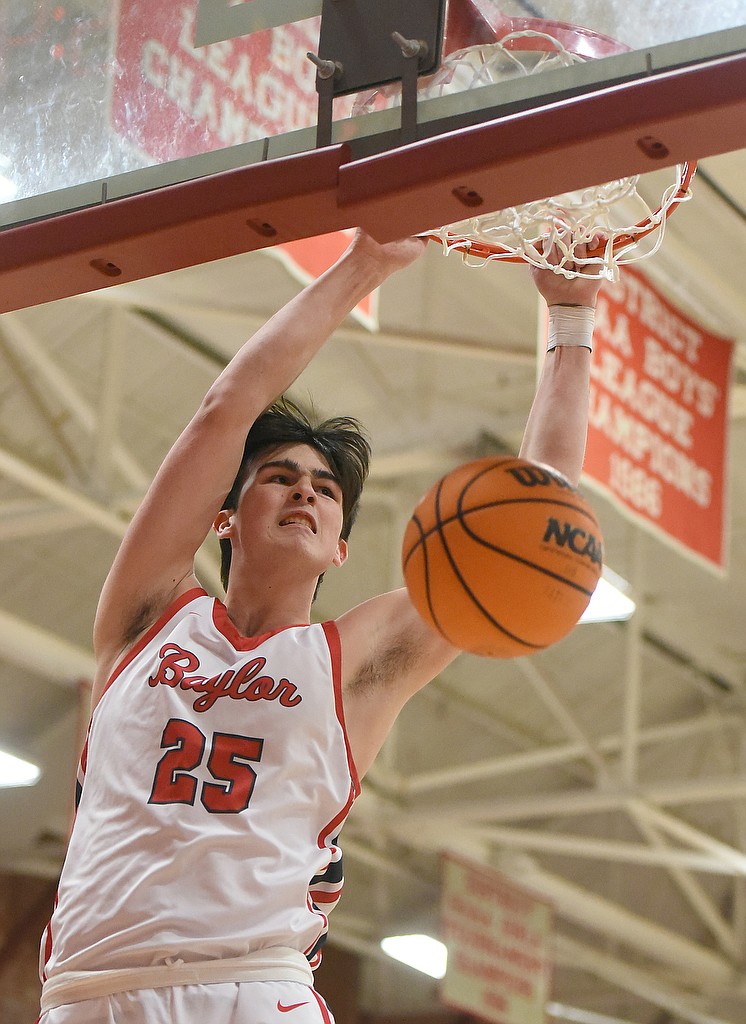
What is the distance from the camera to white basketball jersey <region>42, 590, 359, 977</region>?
2.54m

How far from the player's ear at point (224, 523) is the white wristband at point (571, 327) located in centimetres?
71

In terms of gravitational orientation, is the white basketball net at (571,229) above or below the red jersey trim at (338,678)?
above

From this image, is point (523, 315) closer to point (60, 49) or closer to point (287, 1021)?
point (60, 49)

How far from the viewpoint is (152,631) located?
2.89 metres

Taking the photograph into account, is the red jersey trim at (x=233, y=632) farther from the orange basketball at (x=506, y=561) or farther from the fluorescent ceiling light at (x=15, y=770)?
the fluorescent ceiling light at (x=15, y=770)

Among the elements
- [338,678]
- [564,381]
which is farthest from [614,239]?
[338,678]

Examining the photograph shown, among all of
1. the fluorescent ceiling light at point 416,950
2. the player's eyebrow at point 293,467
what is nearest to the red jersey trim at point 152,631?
the player's eyebrow at point 293,467

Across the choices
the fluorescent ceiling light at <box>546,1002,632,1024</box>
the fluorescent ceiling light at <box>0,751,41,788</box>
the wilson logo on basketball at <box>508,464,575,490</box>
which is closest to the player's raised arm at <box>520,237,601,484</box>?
the wilson logo on basketball at <box>508,464,575,490</box>

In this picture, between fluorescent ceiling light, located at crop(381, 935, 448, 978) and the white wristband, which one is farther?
fluorescent ceiling light, located at crop(381, 935, 448, 978)

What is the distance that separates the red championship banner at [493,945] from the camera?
1052cm

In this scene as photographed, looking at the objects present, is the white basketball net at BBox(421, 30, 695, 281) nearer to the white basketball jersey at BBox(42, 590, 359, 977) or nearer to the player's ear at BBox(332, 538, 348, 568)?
the player's ear at BBox(332, 538, 348, 568)

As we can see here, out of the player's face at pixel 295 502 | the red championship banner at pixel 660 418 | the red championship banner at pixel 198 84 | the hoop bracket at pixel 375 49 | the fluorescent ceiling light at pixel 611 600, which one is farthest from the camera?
the fluorescent ceiling light at pixel 611 600

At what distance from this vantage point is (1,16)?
3248 mm

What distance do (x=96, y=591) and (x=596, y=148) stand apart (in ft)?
30.4
